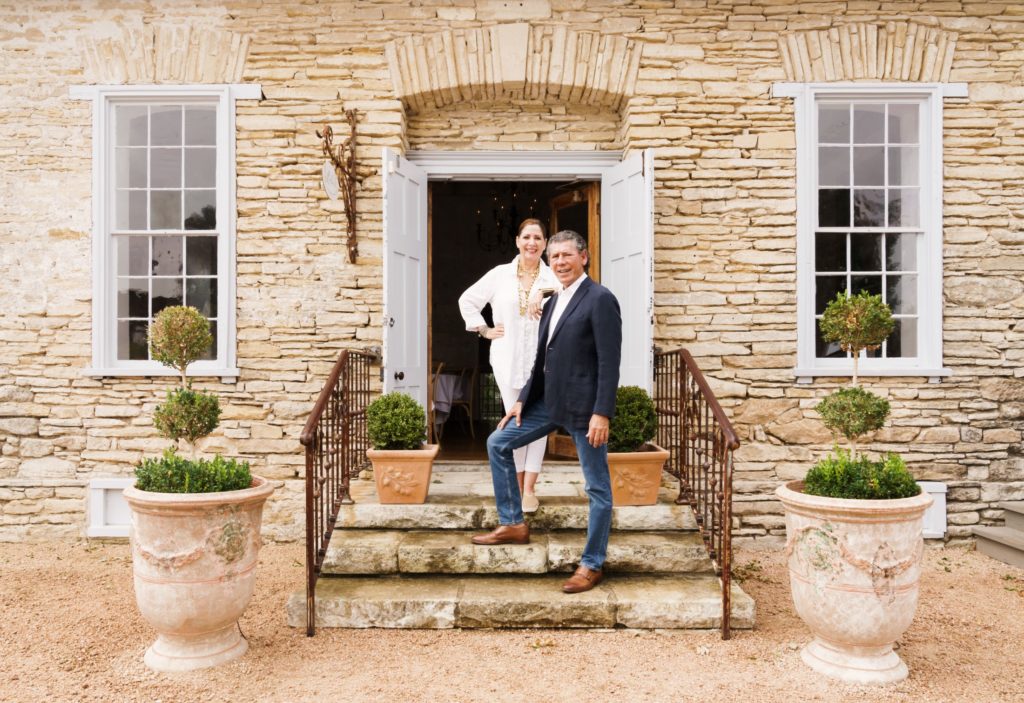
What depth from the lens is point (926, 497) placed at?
3.47m

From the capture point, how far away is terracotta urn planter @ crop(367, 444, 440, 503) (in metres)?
4.50

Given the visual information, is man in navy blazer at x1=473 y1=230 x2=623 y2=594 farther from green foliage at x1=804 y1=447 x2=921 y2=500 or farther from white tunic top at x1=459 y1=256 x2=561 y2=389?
green foliage at x1=804 y1=447 x2=921 y2=500

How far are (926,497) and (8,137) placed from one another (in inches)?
260

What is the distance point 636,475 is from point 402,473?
144 cm

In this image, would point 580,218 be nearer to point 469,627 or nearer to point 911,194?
point 911,194

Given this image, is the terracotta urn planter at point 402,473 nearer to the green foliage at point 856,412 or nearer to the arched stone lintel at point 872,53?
the green foliage at point 856,412

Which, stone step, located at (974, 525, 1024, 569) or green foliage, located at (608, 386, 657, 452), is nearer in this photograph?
green foliage, located at (608, 386, 657, 452)

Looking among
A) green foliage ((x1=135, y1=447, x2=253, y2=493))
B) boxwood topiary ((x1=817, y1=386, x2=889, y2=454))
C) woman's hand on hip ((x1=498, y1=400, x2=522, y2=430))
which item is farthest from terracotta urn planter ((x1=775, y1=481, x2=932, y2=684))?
green foliage ((x1=135, y1=447, x2=253, y2=493))

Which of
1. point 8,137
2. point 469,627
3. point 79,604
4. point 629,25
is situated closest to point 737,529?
point 469,627

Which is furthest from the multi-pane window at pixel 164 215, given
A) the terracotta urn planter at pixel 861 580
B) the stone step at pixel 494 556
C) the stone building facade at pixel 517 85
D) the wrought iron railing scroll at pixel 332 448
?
the terracotta urn planter at pixel 861 580

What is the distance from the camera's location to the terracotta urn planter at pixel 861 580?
10.8 feet

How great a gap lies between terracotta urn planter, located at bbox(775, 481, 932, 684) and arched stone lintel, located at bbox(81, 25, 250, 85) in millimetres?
5181

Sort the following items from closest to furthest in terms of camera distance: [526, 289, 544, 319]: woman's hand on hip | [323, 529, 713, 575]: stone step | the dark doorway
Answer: [323, 529, 713, 575]: stone step < [526, 289, 544, 319]: woman's hand on hip < the dark doorway

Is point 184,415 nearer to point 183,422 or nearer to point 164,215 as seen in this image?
point 183,422
